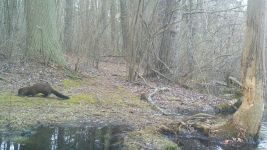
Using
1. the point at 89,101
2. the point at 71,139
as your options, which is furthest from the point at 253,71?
the point at 89,101

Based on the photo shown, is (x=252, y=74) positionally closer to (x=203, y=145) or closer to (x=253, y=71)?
(x=253, y=71)

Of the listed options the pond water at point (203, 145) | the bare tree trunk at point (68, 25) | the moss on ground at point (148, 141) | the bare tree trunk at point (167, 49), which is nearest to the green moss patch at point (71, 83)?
the bare tree trunk at point (167, 49)

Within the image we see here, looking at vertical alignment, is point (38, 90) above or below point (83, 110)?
above

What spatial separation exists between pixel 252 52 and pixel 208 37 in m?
8.34

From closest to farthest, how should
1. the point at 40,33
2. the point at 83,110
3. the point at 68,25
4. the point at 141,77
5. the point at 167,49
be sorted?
the point at 83,110 → the point at 40,33 → the point at 141,77 → the point at 167,49 → the point at 68,25

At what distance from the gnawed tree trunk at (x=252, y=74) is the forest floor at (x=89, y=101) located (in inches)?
66.0

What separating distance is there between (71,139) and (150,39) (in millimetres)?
7636

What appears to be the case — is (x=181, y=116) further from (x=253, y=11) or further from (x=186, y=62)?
(x=186, y=62)

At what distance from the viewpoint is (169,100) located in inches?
511

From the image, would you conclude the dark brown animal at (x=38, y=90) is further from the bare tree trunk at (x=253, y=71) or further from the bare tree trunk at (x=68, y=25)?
the bare tree trunk at (x=68, y=25)

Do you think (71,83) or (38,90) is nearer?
(38,90)

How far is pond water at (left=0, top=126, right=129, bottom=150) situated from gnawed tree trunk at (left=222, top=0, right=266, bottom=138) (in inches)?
100

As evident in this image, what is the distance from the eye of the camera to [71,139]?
25.9ft

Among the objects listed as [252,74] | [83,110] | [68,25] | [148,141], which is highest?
[68,25]
